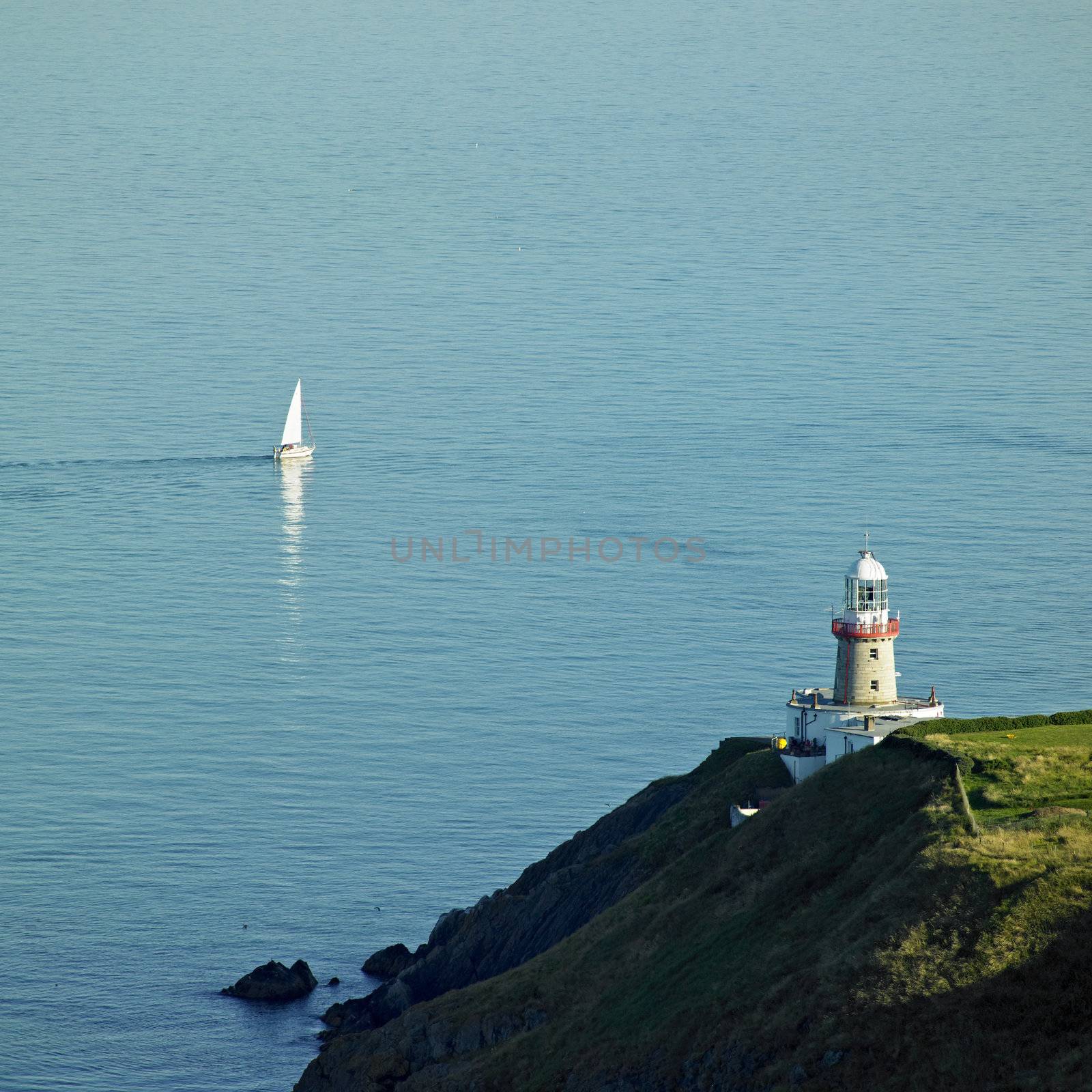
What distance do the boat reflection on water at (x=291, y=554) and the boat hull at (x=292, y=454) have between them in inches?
21.3

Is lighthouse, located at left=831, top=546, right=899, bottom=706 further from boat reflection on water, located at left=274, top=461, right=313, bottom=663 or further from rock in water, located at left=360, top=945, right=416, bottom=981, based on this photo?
boat reflection on water, located at left=274, top=461, right=313, bottom=663

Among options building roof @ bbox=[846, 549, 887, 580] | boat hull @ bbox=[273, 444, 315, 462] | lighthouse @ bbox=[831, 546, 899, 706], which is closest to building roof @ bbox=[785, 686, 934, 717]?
lighthouse @ bbox=[831, 546, 899, 706]

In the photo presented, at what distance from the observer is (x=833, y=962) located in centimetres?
4559

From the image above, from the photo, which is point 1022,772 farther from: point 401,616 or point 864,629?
point 401,616

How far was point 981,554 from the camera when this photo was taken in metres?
132

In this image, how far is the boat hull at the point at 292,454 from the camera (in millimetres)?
169375

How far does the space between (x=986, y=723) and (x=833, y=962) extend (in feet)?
65.5

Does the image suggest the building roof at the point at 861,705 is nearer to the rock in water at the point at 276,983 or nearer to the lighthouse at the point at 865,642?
the lighthouse at the point at 865,642

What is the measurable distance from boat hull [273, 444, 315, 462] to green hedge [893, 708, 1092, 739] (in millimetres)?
112175

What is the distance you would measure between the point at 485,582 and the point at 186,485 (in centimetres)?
3869

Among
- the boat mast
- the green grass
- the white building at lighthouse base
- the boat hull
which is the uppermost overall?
the boat mast

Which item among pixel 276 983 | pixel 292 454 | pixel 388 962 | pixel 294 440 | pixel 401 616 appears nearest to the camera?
pixel 276 983

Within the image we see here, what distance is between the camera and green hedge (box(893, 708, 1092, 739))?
204 feet

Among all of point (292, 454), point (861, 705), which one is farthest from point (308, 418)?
point (861, 705)
